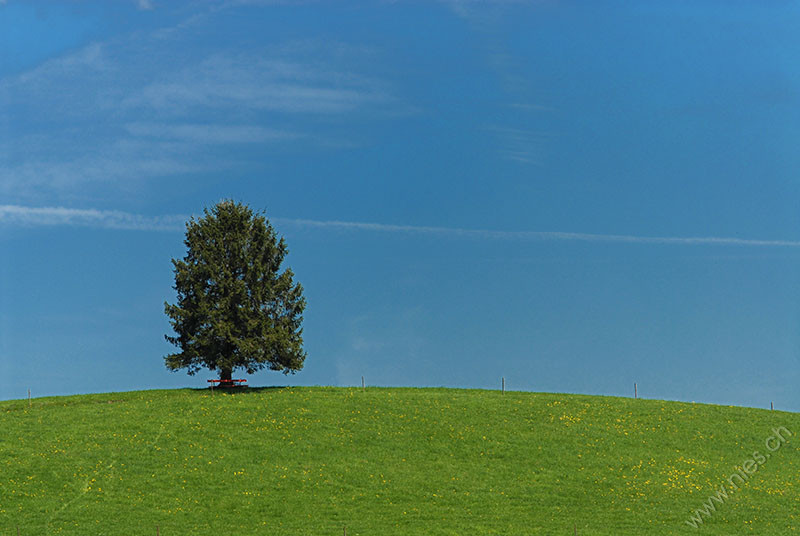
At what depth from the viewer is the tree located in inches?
2502

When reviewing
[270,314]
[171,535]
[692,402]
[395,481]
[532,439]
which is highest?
[270,314]

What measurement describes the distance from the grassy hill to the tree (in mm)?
6092

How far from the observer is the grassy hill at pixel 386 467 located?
3634 centimetres

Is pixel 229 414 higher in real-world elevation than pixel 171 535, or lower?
higher

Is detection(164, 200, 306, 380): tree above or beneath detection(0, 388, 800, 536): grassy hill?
above

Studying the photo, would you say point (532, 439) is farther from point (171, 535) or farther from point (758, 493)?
point (171, 535)

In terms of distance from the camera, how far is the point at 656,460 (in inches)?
1810

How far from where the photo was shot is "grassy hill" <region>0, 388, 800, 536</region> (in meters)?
36.3

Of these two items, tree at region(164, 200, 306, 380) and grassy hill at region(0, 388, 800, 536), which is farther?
tree at region(164, 200, 306, 380)

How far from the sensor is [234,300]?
65.1 meters

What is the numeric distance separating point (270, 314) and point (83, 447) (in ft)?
74.3

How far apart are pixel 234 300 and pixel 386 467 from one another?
2758 cm

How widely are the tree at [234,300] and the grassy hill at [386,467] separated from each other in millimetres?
6092

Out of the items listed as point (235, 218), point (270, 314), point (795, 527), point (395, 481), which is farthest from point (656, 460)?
point (235, 218)
